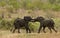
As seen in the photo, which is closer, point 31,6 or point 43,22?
point 43,22

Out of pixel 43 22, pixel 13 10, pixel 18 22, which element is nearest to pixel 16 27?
pixel 18 22

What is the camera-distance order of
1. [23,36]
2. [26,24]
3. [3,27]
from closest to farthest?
[23,36] → [26,24] → [3,27]

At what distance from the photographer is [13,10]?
4997cm

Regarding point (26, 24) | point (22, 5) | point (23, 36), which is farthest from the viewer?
point (22, 5)

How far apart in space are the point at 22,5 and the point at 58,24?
3275 centimetres

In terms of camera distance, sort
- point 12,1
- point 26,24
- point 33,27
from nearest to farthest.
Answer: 1. point 26,24
2. point 33,27
3. point 12,1

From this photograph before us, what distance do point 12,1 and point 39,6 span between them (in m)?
5.20

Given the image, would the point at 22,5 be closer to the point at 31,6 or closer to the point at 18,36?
the point at 31,6

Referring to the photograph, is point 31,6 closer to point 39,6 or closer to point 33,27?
point 39,6

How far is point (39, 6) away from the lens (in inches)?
2160

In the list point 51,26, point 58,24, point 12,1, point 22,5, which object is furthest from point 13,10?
point 51,26

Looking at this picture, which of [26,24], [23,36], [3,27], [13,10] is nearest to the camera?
[23,36]

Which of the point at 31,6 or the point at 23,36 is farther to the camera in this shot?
the point at 31,6

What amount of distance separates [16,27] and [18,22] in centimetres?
50
